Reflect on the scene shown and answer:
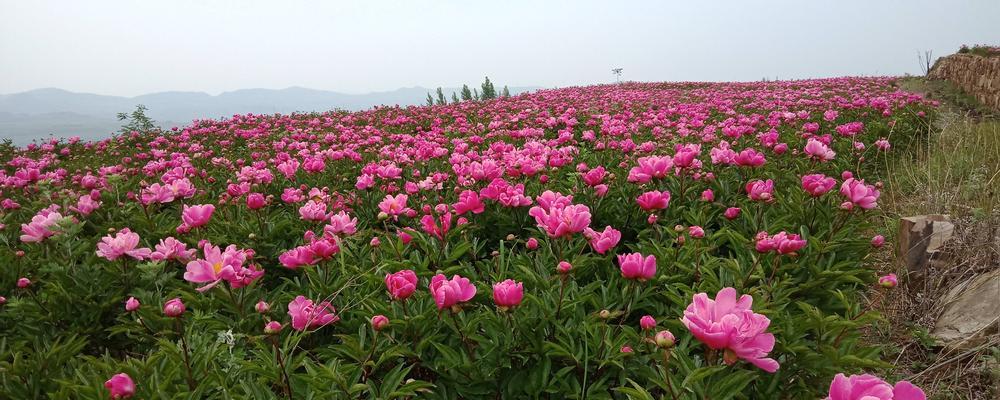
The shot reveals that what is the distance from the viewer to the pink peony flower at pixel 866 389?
0.94 m

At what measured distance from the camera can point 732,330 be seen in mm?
1141

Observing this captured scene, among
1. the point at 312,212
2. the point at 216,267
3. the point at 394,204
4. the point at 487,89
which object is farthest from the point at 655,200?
the point at 487,89

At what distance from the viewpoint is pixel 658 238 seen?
298 centimetres

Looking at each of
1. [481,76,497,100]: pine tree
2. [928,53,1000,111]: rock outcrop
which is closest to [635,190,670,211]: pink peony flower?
[928,53,1000,111]: rock outcrop

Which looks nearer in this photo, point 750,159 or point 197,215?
point 197,215

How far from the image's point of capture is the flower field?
5.32 ft

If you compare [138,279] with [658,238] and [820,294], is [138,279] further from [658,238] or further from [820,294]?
[820,294]

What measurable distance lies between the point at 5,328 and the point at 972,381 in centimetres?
474

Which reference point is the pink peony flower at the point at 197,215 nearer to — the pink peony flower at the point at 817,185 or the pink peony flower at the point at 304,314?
the pink peony flower at the point at 304,314

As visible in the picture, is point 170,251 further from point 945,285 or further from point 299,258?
point 945,285

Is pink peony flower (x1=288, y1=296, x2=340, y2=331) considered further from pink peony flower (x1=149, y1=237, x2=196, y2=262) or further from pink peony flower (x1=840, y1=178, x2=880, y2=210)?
pink peony flower (x1=840, y1=178, x2=880, y2=210)

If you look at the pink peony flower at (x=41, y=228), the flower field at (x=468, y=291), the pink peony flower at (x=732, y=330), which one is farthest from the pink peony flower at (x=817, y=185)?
the pink peony flower at (x=41, y=228)

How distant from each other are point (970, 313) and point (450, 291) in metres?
2.78

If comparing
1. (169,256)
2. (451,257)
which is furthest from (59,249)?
(451,257)
